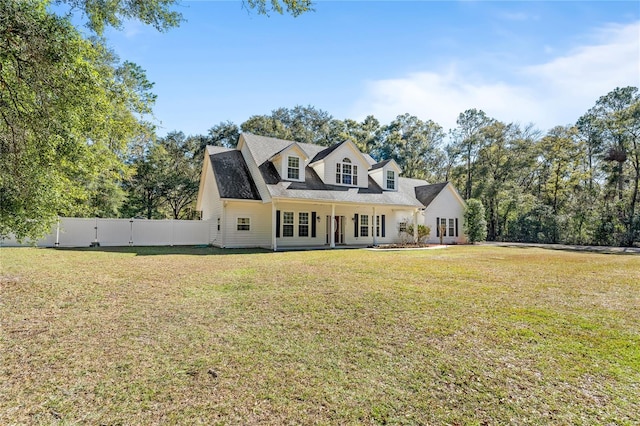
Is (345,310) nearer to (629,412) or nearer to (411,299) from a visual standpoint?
(411,299)

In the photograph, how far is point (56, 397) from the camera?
278 centimetres

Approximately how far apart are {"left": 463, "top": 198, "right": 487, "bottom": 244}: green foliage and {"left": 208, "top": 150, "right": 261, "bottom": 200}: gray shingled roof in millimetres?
16031

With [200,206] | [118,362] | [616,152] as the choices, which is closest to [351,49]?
[118,362]

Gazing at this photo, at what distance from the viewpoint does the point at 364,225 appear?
2097 centimetres

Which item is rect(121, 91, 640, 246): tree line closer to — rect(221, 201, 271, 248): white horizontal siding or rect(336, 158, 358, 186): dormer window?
rect(221, 201, 271, 248): white horizontal siding

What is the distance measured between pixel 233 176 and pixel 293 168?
3.49m

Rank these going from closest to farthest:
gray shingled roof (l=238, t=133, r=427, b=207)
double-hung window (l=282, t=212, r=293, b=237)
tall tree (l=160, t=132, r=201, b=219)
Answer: gray shingled roof (l=238, t=133, r=427, b=207) < double-hung window (l=282, t=212, r=293, b=237) < tall tree (l=160, t=132, r=201, b=219)

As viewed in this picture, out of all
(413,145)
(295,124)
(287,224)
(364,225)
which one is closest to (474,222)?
(364,225)

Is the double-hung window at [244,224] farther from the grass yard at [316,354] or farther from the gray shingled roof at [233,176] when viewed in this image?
the grass yard at [316,354]

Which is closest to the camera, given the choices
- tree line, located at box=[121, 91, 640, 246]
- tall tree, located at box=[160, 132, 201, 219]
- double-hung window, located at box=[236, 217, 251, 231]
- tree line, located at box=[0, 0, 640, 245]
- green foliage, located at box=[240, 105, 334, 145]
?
tree line, located at box=[0, 0, 640, 245]

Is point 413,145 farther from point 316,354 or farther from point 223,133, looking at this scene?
point 316,354

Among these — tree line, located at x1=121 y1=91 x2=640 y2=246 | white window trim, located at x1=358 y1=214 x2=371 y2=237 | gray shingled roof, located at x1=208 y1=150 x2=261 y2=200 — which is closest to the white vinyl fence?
gray shingled roof, located at x1=208 y1=150 x2=261 y2=200

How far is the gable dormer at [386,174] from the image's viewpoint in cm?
2133

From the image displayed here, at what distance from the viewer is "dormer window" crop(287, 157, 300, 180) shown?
1802 cm
